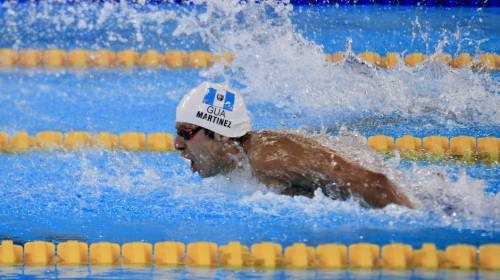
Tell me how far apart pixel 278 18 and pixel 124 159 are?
3089mm

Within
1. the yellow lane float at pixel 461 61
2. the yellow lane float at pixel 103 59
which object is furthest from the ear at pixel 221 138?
the yellow lane float at pixel 103 59

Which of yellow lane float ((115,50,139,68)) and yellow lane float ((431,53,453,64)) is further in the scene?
yellow lane float ((115,50,139,68))

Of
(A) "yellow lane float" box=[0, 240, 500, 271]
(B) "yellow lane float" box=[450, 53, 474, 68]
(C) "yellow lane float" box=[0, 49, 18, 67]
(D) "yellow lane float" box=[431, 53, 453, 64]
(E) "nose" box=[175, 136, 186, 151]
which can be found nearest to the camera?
(A) "yellow lane float" box=[0, 240, 500, 271]

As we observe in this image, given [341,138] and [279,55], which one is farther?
[279,55]

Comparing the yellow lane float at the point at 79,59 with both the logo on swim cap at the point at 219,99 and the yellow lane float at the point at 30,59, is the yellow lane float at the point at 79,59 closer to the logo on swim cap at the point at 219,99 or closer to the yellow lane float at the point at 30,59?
the yellow lane float at the point at 30,59

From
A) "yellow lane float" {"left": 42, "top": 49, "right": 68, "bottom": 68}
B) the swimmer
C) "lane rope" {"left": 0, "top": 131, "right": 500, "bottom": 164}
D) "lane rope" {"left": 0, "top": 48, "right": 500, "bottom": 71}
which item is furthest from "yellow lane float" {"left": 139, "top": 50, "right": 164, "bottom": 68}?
the swimmer

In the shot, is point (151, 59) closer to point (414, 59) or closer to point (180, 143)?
point (414, 59)

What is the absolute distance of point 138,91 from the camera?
6234mm

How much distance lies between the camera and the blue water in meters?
3.42

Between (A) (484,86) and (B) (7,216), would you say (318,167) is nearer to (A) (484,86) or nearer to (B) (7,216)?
(B) (7,216)

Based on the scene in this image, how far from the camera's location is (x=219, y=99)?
368cm

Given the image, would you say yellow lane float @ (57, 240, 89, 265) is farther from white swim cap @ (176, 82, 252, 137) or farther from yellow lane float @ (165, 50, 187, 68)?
yellow lane float @ (165, 50, 187, 68)

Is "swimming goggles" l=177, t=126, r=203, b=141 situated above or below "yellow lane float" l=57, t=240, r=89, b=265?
above

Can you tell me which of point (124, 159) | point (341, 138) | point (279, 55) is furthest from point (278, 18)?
point (341, 138)
